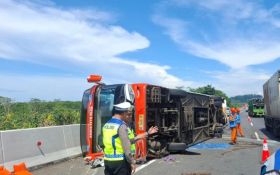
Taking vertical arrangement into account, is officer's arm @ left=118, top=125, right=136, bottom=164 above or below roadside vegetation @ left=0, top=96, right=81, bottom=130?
below

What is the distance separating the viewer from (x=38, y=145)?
12.3 metres

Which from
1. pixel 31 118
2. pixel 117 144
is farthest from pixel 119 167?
pixel 31 118

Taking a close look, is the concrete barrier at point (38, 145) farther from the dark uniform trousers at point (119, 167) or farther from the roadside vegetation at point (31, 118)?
the dark uniform trousers at point (119, 167)

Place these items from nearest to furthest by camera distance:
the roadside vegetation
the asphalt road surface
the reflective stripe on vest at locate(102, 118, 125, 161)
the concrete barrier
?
1. the reflective stripe on vest at locate(102, 118, 125, 161)
2. the concrete barrier
3. the asphalt road surface
4. the roadside vegetation

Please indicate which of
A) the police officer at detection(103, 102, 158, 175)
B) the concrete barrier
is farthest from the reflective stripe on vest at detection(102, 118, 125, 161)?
the concrete barrier

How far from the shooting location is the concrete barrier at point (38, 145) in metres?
10.9

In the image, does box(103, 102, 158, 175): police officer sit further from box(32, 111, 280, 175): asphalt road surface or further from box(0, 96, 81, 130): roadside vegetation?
box(0, 96, 81, 130): roadside vegetation

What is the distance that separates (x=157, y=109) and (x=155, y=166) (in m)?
2.55

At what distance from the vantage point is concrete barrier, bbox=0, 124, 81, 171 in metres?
10.9

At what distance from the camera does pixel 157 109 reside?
14500mm

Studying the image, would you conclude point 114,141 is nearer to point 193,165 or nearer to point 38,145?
point 38,145

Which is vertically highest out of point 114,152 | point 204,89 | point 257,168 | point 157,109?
point 204,89

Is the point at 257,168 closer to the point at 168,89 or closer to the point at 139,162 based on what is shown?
the point at 139,162

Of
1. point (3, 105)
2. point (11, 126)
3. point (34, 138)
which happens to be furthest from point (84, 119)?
point (3, 105)
